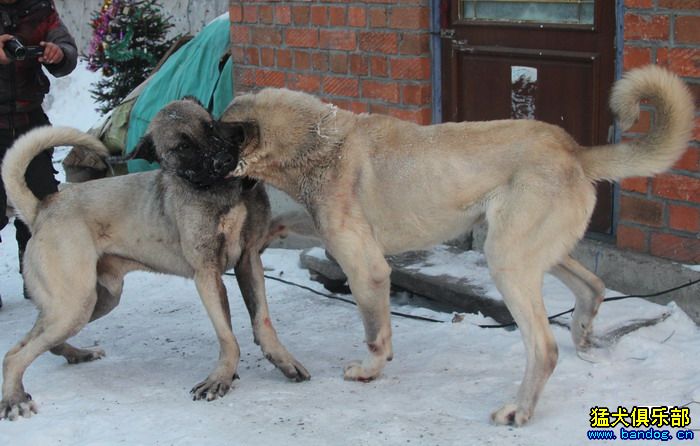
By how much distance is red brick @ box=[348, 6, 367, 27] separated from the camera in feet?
20.8

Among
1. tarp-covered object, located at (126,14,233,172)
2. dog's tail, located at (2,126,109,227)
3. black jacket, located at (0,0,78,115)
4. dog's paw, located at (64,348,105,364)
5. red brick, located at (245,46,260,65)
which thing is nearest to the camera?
dog's tail, located at (2,126,109,227)

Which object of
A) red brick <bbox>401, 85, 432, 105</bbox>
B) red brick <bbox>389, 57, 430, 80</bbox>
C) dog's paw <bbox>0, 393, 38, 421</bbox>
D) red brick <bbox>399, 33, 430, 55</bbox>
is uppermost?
red brick <bbox>399, 33, 430, 55</bbox>

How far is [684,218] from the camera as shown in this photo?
4.91m

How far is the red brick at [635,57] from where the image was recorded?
4.86 meters

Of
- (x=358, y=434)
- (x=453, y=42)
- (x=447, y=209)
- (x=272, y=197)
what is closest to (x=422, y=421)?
(x=358, y=434)

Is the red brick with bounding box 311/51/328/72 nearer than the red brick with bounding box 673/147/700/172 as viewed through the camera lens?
No

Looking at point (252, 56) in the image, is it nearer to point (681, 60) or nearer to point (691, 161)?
point (681, 60)

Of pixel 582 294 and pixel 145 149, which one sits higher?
pixel 145 149

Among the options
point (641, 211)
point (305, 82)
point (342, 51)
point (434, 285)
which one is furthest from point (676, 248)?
point (305, 82)

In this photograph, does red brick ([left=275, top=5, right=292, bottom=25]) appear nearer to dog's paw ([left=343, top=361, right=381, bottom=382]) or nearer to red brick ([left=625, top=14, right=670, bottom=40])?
red brick ([left=625, top=14, right=670, bottom=40])

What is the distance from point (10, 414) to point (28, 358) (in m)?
0.32

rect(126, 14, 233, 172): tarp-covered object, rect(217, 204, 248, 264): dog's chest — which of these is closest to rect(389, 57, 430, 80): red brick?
rect(217, 204, 248, 264): dog's chest

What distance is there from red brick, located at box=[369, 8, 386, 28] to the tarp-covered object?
210 cm

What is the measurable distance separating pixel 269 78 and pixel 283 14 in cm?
56
